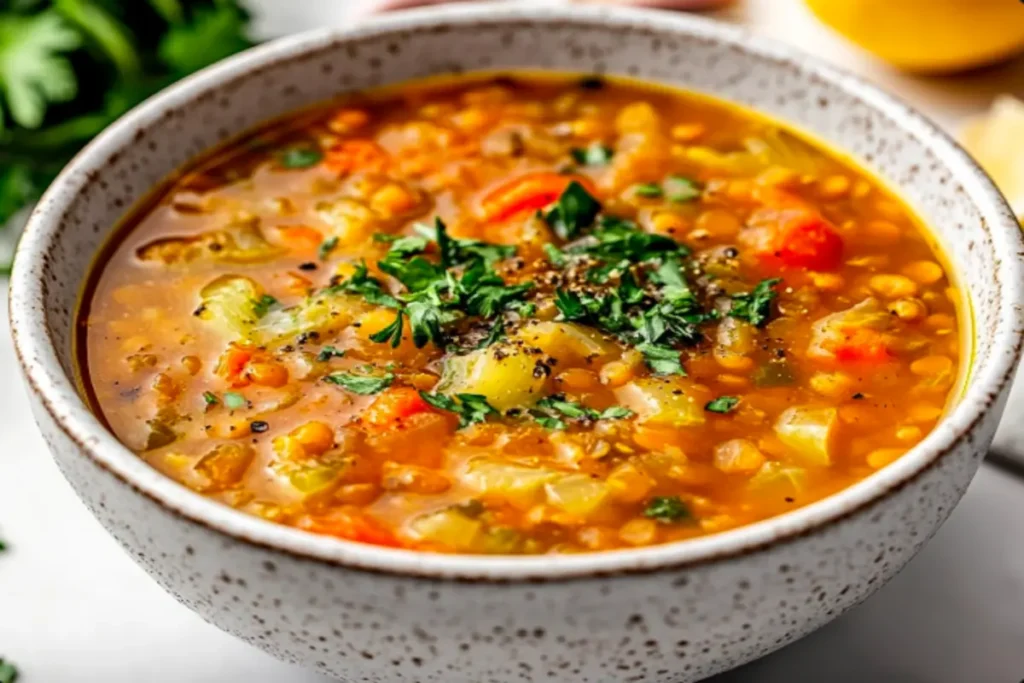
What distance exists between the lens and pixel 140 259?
3.21 metres

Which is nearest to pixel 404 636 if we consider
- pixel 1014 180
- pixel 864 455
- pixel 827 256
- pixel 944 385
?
pixel 864 455

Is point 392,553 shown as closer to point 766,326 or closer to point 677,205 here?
point 766,326

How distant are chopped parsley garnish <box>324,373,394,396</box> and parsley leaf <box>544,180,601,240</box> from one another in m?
0.67

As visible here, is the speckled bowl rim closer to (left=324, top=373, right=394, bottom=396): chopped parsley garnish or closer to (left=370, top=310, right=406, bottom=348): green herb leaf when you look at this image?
(left=324, top=373, right=394, bottom=396): chopped parsley garnish

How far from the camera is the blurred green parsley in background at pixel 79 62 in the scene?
170 inches

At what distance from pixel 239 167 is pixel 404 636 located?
167 centimetres

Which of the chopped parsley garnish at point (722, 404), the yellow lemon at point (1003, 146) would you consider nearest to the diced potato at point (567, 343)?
the chopped parsley garnish at point (722, 404)

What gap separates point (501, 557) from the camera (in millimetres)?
2170

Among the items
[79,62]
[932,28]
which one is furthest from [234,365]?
[932,28]

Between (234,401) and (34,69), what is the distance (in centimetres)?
204

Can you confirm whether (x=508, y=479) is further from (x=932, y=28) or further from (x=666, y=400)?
(x=932, y=28)

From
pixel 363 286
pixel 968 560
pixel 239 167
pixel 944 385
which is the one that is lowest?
pixel 968 560

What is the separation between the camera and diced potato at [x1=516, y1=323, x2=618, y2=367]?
9.36 ft

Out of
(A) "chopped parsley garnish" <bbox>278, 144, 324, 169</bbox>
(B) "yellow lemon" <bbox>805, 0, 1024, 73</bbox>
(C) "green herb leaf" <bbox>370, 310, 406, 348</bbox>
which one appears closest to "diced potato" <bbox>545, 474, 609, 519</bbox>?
(C) "green herb leaf" <bbox>370, 310, 406, 348</bbox>
